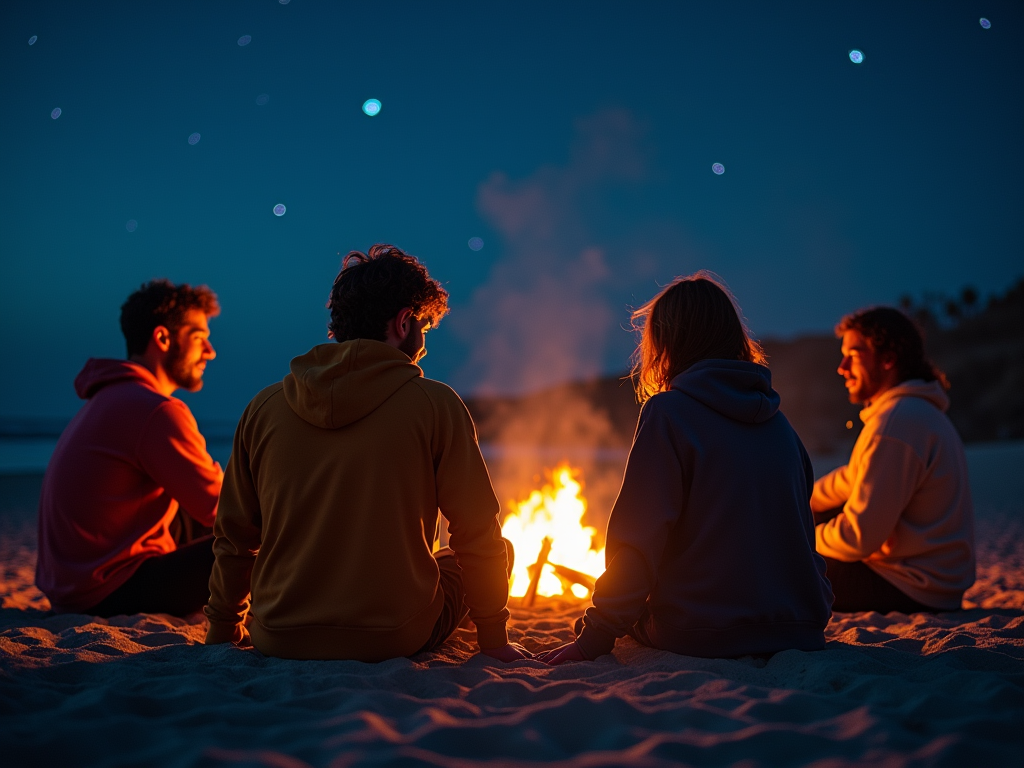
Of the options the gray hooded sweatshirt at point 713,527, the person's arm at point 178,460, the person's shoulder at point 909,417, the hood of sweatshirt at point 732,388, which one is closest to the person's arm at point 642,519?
the gray hooded sweatshirt at point 713,527

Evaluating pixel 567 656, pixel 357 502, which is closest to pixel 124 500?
pixel 357 502

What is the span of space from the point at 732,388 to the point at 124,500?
10.2 ft

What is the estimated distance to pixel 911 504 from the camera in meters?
3.61

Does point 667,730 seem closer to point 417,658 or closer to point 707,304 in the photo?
point 417,658

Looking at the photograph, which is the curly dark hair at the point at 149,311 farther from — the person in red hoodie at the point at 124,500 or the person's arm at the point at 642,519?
the person's arm at the point at 642,519

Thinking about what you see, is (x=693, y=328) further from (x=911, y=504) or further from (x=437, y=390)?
(x=911, y=504)

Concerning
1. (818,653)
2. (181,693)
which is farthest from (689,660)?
(181,693)

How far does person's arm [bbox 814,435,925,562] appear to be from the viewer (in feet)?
11.3

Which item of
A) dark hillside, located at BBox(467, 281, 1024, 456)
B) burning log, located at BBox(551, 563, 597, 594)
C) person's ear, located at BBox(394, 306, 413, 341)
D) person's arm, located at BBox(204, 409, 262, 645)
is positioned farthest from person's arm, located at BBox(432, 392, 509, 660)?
dark hillside, located at BBox(467, 281, 1024, 456)

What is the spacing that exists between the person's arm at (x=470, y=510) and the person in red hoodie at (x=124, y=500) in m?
1.66

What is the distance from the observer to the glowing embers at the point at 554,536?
4.53 metres

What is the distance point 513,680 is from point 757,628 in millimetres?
986

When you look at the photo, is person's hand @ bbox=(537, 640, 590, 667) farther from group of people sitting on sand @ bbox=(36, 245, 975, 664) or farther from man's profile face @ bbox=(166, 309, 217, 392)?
man's profile face @ bbox=(166, 309, 217, 392)

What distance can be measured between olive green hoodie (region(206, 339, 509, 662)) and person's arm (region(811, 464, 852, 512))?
243cm
